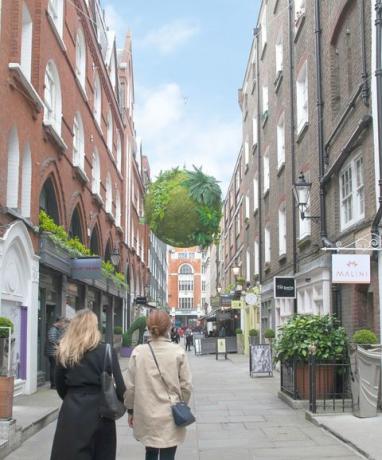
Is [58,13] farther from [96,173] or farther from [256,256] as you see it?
[256,256]

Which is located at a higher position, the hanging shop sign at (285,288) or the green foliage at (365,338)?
the hanging shop sign at (285,288)

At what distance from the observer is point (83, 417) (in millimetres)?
4723

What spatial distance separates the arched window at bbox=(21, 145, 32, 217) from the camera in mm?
14391

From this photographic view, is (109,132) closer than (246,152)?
Yes

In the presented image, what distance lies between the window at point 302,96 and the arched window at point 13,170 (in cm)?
783

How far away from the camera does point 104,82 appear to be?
2748cm

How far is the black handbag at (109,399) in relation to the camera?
15.5 feet

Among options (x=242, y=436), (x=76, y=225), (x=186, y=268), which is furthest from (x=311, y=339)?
(x=186, y=268)

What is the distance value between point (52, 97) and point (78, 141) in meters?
4.01

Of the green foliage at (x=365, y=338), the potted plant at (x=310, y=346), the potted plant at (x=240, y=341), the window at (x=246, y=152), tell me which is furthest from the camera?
the window at (x=246, y=152)

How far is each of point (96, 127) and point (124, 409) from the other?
21.0 m

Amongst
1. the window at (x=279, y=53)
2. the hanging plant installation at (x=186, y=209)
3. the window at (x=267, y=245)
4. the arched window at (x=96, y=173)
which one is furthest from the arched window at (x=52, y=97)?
the window at (x=267, y=245)

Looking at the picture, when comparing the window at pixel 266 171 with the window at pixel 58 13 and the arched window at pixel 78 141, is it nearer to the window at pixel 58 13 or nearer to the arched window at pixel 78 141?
the arched window at pixel 78 141

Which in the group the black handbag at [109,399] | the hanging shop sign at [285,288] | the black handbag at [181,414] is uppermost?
the hanging shop sign at [285,288]
